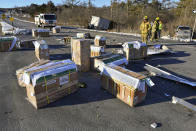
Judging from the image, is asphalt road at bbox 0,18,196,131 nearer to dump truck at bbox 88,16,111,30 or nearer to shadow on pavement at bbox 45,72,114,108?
shadow on pavement at bbox 45,72,114,108

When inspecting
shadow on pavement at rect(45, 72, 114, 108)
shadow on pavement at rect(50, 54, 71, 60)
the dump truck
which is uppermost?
the dump truck

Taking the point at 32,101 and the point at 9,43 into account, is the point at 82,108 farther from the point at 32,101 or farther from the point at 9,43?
the point at 9,43

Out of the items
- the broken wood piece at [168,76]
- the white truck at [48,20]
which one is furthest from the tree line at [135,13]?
the broken wood piece at [168,76]

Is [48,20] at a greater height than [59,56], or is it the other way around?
[48,20]

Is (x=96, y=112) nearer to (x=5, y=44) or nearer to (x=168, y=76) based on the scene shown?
(x=168, y=76)

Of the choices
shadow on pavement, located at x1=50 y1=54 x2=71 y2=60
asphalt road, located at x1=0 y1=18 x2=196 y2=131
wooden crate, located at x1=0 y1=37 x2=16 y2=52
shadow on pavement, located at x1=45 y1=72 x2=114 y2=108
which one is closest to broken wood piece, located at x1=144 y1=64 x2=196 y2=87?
asphalt road, located at x1=0 y1=18 x2=196 y2=131

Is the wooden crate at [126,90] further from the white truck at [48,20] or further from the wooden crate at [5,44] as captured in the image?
the white truck at [48,20]

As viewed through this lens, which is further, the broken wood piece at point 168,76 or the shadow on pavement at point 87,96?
the broken wood piece at point 168,76

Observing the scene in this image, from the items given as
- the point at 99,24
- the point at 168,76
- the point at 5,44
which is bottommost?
the point at 168,76

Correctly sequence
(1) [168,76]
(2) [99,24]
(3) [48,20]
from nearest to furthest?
(1) [168,76] → (3) [48,20] → (2) [99,24]

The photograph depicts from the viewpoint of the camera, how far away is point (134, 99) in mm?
4496

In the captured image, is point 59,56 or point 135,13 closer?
point 59,56

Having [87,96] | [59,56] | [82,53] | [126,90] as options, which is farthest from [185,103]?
[59,56]

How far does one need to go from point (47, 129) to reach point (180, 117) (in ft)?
11.7
